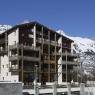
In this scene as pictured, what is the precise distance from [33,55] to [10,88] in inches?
2423

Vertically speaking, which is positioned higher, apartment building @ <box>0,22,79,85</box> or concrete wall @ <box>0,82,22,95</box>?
apartment building @ <box>0,22,79,85</box>

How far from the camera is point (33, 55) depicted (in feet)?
315

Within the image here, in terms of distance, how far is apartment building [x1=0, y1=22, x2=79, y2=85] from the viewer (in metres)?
92.4

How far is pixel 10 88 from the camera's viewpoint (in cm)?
3434

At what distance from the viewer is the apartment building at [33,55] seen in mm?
92438

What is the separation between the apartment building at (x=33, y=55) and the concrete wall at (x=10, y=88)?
168 feet

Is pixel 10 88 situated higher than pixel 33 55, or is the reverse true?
pixel 33 55

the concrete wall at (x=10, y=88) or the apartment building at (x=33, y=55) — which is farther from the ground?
the apartment building at (x=33, y=55)

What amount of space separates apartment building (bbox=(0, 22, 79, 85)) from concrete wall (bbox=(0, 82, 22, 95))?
51.2 metres

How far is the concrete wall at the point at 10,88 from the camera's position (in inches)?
1331

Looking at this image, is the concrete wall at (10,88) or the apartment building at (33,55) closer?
the concrete wall at (10,88)

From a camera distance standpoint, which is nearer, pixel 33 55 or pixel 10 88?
pixel 10 88

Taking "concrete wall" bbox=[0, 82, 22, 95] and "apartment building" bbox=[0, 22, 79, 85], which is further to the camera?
"apartment building" bbox=[0, 22, 79, 85]

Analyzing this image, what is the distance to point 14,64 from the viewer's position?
306 ft
